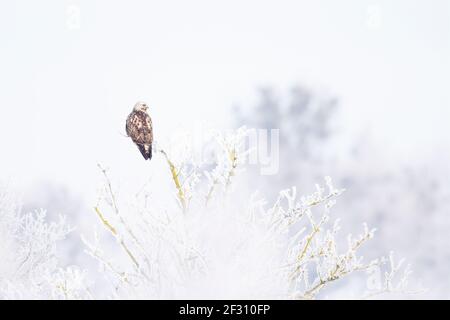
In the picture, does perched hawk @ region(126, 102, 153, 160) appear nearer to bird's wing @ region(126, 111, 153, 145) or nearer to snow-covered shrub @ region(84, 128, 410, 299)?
bird's wing @ region(126, 111, 153, 145)

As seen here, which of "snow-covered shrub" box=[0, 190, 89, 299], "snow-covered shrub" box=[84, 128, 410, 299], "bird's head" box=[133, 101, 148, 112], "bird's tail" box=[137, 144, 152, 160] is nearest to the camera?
"snow-covered shrub" box=[84, 128, 410, 299]

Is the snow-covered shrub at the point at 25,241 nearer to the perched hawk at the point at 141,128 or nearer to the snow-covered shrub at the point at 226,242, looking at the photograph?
the perched hawk at the point at 141,128

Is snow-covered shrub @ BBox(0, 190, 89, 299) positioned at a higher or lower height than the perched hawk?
lower

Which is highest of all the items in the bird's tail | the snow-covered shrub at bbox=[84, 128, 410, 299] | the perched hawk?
the perched hawk

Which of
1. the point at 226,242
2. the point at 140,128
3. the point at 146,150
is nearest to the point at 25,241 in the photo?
the point at 140,128

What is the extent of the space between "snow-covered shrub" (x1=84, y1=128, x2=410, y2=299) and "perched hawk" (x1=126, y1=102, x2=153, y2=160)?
0.65m

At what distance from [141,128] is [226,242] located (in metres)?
1.28

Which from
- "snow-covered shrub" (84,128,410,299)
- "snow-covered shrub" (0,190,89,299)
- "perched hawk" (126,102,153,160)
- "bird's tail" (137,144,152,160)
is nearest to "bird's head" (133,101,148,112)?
"perched hawk" (126,102,153,160)

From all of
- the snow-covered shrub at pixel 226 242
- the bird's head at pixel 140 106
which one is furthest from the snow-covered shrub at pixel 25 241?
the snow-covered shrub at pixel 226 242

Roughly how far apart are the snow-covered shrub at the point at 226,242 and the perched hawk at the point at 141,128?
0.65m

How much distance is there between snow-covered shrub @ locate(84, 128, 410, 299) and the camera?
8.21 ft

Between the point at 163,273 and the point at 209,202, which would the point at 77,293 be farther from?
the point at 209,202

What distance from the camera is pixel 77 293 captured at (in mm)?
2627

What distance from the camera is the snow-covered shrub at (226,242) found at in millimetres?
2504
